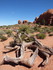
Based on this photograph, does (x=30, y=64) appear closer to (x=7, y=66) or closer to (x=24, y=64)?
(x=24, y=64)

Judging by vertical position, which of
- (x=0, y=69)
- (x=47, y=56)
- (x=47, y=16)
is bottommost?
(x=0, y=69)

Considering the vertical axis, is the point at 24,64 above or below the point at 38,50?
below

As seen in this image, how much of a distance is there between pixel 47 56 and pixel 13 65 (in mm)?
1953

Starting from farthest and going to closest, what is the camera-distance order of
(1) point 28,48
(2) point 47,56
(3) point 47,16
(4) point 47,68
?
(3) point 47,16 < (1) point 28,48 < (2) point 47,56 < (4) point 47,68

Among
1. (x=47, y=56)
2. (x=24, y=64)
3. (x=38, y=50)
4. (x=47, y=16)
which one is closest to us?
(x=24, y=64)

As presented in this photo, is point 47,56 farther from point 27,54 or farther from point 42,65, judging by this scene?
point 27,54

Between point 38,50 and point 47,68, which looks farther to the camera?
point 38,50

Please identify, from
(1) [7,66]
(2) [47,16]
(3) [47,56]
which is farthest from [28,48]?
(2) [47,16]

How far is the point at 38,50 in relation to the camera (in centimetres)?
586

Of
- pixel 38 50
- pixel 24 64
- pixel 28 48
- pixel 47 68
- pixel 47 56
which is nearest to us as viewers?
pixel 47 68

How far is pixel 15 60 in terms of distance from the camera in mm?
4648

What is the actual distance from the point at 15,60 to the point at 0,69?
893 millimetres

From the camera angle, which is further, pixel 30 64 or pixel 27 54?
pixel 27 54

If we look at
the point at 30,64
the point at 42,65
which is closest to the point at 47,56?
the point at 42,65
